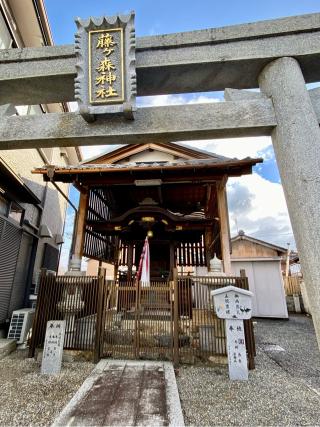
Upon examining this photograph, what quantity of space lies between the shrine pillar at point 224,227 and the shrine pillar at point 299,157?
4.49 m

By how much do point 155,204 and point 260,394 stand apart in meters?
6.48

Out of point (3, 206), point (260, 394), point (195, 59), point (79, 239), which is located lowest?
point (260, 394)

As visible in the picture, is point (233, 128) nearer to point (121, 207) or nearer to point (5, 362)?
point (5, 362)

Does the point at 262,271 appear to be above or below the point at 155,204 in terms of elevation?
below

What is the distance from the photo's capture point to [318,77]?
345 cm

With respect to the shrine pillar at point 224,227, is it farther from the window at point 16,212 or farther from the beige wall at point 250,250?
the beige wall at point 250,250

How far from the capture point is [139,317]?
232 inches

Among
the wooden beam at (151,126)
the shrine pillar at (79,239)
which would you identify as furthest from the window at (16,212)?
the wooden beam at (151,126)

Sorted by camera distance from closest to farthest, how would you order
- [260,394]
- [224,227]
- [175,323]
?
[260,394] → [175,323] → [224,227]

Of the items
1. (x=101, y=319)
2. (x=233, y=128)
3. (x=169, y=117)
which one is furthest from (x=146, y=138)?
(x=101, y=319)

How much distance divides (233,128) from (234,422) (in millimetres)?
→ 4146

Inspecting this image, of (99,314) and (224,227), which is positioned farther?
(224,227)

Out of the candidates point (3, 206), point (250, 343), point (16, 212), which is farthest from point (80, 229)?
point (250, 343)

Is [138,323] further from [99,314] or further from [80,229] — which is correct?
[80,229]
